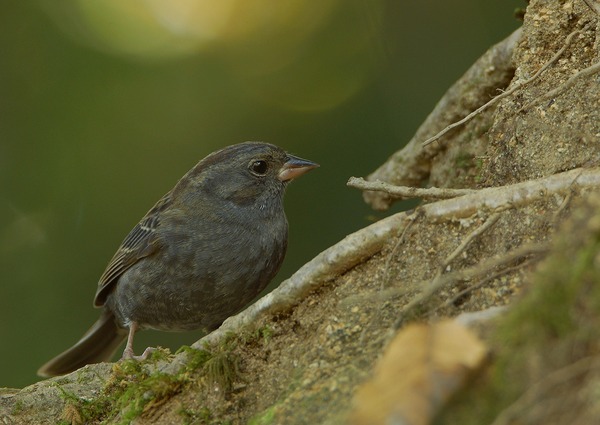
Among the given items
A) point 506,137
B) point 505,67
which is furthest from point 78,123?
point 506,137

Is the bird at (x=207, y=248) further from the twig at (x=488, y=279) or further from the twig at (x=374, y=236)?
the twig at (x=488, y=279)

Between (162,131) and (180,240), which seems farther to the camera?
(162,131)

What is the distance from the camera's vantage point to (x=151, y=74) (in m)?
8.68

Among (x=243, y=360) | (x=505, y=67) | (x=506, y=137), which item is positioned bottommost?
(x=243, y=360)

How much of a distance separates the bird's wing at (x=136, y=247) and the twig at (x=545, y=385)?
405 cm

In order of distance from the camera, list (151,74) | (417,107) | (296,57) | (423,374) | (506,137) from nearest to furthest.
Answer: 1. (423,374)
2. (506,137)
3. (417,107)
4. (151,74)
5. (296,57)

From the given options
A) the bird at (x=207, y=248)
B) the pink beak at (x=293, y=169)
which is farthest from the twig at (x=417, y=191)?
the pink beak at (x=293, y=169)

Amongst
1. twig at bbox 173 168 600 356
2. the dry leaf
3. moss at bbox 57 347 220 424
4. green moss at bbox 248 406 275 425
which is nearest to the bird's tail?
moss at bbox 57 347 220 424

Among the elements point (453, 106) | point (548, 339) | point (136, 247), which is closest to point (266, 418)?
point (548, 339)

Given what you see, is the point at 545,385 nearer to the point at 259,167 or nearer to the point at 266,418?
the point at 266,418

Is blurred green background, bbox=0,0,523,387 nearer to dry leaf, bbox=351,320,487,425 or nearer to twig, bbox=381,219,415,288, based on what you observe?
twig, bbox=381,219,415,288

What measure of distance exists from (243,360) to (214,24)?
6405 mm

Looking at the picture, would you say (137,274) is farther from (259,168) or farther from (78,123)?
(78,123)

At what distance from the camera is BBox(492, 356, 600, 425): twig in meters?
1.95
